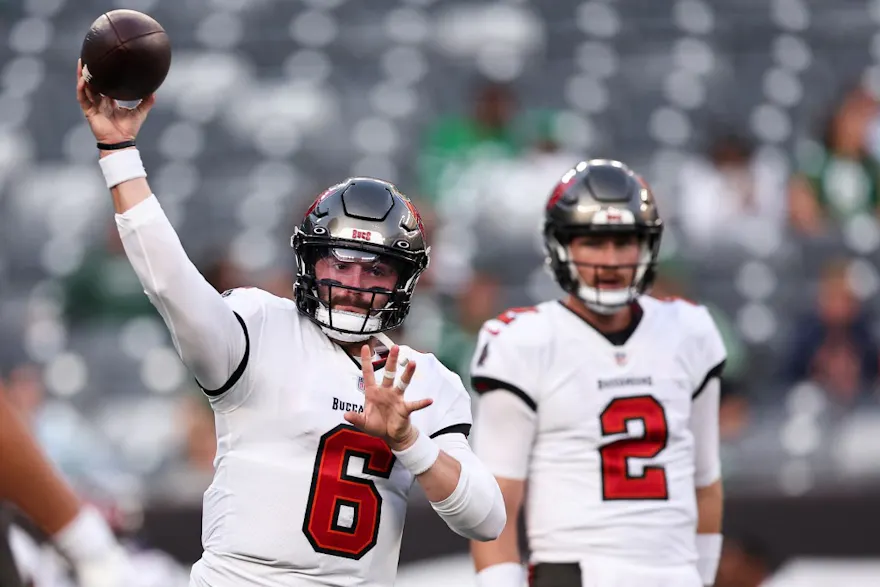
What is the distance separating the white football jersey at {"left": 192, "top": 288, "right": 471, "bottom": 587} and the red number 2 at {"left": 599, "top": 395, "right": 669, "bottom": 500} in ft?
3.00

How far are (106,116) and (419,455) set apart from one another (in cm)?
102

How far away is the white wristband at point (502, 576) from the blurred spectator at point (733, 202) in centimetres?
510

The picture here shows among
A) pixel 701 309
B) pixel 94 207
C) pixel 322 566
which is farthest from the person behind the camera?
pixel 94 207

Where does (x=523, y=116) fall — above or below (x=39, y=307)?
above

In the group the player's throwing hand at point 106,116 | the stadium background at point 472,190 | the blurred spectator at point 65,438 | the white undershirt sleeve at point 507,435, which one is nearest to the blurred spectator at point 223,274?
the stadium background at point 472,190

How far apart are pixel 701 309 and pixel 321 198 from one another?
1.53m

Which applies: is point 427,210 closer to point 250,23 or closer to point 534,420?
point 250,23

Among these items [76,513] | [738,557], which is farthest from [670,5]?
[76,513]

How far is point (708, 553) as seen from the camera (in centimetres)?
446

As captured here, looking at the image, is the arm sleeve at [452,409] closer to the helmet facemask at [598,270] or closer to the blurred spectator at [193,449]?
the helmet facemask at [598,270]

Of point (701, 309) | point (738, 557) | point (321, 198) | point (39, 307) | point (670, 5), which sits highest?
point (670, 5)

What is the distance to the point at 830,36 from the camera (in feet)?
Answer: 35.1

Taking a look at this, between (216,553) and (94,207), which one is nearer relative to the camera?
(216,553)

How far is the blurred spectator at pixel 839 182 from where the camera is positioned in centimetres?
880
